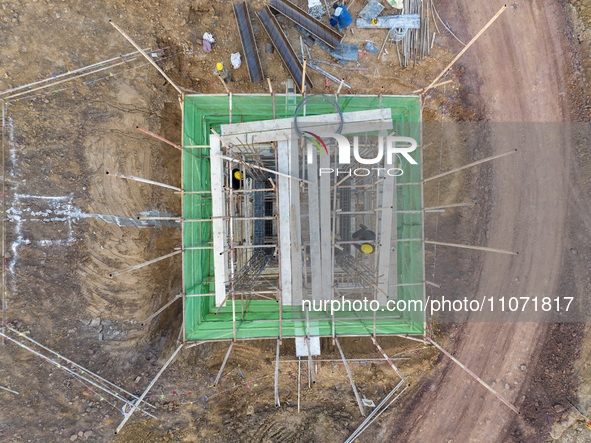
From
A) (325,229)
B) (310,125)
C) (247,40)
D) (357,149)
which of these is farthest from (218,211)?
(247,40)

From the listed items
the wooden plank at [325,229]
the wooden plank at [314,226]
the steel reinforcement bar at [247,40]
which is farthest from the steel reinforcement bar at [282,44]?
the wooden plank at [325,229]

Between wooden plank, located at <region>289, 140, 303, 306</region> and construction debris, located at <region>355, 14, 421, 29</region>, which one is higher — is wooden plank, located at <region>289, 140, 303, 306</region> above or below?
below

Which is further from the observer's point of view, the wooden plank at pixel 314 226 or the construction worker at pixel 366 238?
the construction worker at pixel 366 238

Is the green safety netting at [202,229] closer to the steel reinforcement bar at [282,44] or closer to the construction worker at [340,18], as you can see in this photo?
the steel reinforcement bar at [282,44]

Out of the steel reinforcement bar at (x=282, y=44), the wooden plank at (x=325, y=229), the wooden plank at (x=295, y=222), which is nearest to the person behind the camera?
the wooden plank at (x=325, y=229)

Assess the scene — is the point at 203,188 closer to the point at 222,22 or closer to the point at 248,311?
the point at 248,311

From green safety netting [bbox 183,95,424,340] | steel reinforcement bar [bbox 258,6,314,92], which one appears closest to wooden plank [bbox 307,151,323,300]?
green safety netting [bbox 183,95,424,340]

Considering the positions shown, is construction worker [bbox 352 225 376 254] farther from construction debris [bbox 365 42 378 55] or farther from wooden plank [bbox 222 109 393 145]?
construction debris [bbox 365 42 378 55]
